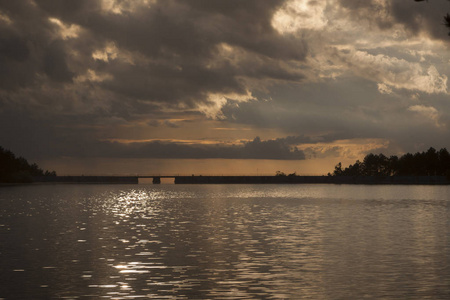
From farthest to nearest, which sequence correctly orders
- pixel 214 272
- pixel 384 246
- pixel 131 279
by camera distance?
pixel 384 246, pixel 214 272, pixel 131 279

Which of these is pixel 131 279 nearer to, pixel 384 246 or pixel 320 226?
pixel 384 246

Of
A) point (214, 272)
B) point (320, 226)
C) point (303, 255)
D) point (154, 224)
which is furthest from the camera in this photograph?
point (154, 224)

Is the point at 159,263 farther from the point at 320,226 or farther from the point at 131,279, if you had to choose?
the point at 320,226

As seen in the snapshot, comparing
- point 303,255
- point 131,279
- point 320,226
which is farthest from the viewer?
point 320,226

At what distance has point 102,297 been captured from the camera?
2523 cm

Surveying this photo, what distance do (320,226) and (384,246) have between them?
18.1 meters

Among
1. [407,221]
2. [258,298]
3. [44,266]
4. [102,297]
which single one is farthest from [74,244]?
[407,221]

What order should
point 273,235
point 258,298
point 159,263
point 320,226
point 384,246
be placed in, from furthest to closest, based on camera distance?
point 320,226 < point 273,235 < point 384,246 < point 159,263 < point 258,298

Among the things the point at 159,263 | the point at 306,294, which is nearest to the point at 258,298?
the point at 306,294

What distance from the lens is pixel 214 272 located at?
31.6m

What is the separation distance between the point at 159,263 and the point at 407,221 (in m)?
40.7

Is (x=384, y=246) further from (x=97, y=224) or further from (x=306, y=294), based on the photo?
Answer: (x=97, y=224)

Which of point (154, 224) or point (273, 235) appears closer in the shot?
point (273, 235)

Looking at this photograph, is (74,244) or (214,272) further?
(74,244)
